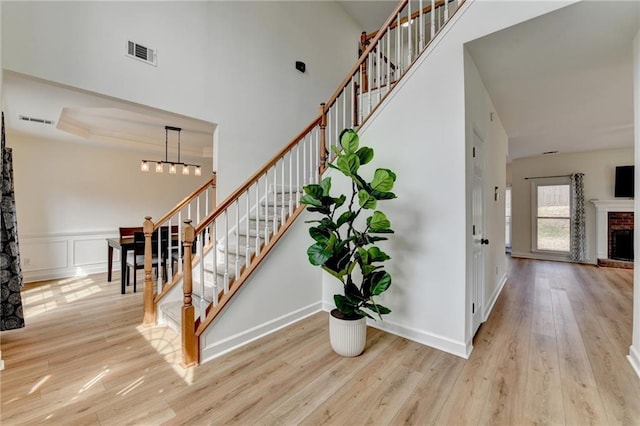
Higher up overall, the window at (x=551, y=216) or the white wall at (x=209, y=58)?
the white wall at (x=209, y=58)

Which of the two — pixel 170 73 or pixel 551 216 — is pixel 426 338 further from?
pixel 551 216

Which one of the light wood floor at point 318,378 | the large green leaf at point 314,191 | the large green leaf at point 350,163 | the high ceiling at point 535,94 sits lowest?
the light wood floor at point 318,378

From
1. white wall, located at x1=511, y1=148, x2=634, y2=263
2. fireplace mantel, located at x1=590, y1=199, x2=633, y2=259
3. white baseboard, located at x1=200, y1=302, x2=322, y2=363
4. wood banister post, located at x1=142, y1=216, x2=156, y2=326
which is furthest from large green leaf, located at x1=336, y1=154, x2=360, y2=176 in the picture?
fireplace mantel, located at x1=590, y1=199, x2=633, y2=259

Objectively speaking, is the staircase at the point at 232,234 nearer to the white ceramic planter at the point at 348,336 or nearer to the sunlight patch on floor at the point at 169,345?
the sunlight patch on floor at the point at 169,345

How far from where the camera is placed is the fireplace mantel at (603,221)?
6013mm

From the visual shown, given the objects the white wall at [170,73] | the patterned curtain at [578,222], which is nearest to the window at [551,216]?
the patterned curtain at [578,222]

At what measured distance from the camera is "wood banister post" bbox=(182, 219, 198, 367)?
2.19 meters

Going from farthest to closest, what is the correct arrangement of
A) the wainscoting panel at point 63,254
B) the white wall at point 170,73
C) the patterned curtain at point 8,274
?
the wainscoting panel at point 63,254, the patterned curtain at point 8,274, the white wall at point 170,73

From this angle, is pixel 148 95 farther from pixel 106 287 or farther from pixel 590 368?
pixel 590 368

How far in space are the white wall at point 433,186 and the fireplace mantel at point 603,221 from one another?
613 centimetres

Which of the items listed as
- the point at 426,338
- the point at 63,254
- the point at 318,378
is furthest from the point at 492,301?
the point at 63,254

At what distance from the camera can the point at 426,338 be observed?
2566mm

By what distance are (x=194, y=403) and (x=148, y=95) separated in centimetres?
294

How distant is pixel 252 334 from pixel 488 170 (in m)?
3.26
